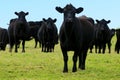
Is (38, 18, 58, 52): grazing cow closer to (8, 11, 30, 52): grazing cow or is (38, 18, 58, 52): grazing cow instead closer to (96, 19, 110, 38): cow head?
(8, 11, 30, 52): grazing cow

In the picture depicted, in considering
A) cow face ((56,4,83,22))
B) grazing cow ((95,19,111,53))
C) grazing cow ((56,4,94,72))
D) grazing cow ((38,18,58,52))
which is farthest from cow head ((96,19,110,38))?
cow face ((56,4,83,22))

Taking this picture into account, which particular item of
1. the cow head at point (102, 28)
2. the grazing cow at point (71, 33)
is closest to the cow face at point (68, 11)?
the grazing cow at point (71, 33)

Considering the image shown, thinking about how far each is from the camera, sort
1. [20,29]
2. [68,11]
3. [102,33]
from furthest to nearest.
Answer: [102,33], [20,29], [68,11]

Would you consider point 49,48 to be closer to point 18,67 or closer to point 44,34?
point 44,34

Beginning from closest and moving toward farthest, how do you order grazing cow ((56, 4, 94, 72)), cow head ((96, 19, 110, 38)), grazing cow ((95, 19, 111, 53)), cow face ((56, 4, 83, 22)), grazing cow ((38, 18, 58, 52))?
cow face ((56, 4, 83, 22)), grazing cow ((56, 4, 94, 72)), grazing cow ((38, 18, 58, 52)), grazing cow ((95, 19, 111, 53)), cow head ((96, 19, 110, 38))

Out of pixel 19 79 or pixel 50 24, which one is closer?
pixel 19 79

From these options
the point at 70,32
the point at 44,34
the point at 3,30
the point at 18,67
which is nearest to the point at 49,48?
the point at 44,34

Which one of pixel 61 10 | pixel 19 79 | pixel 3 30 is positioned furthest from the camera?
pixel 3 30

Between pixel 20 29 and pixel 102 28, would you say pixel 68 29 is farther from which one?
pixel 102 28

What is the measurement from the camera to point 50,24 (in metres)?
35.9

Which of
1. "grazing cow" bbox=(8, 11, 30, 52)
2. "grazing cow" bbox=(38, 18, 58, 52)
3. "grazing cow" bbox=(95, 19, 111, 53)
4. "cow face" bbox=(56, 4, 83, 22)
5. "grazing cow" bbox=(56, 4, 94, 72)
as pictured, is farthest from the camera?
"grazing cow" bbox=(95, 19, 111, 53)

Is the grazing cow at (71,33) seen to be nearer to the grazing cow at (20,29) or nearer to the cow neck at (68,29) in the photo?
the cow neck at (68,29)

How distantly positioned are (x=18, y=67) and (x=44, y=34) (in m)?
16.5

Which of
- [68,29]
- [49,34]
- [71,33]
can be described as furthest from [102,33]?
[68,29]
